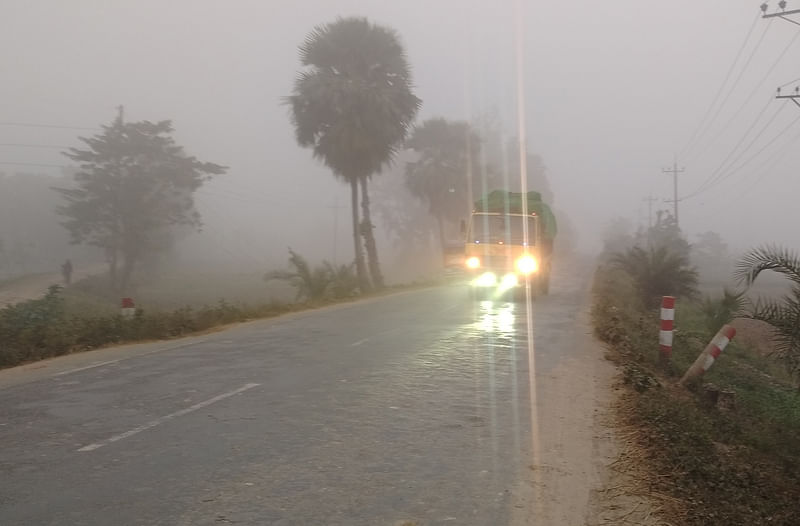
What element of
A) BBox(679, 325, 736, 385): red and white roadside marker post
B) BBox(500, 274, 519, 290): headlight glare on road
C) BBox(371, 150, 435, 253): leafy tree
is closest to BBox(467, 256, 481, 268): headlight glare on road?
BBox(500, 274, 519, 290): headlight glare on road

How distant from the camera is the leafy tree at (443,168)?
4500 cm

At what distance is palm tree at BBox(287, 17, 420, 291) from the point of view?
28125 mm

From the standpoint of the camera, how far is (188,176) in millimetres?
42625

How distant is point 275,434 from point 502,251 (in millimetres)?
14841

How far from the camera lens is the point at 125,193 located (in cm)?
3931

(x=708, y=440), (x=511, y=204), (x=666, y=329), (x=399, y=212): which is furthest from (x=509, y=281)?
(x=399, y=212)

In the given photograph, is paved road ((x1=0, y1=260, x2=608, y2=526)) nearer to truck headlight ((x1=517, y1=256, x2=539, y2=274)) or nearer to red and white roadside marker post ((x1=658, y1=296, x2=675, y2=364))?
red and white roadside marker post ((x1=658, y1=296, x2=675, y2=364))

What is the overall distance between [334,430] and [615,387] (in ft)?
12.5

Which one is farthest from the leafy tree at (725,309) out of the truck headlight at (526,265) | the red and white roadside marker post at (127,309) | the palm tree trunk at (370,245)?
the palm tree trunk at (370,245)

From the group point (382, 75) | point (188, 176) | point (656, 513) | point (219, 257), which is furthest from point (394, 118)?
point (219, 257)

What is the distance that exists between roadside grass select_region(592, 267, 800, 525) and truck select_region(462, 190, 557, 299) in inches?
300

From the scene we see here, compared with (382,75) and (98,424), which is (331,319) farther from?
(382,75)

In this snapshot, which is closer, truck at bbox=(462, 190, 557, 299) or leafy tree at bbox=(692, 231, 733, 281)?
truck at bbox=(462, 190, 557, 299)

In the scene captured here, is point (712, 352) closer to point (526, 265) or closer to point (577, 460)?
point (577, 460)
